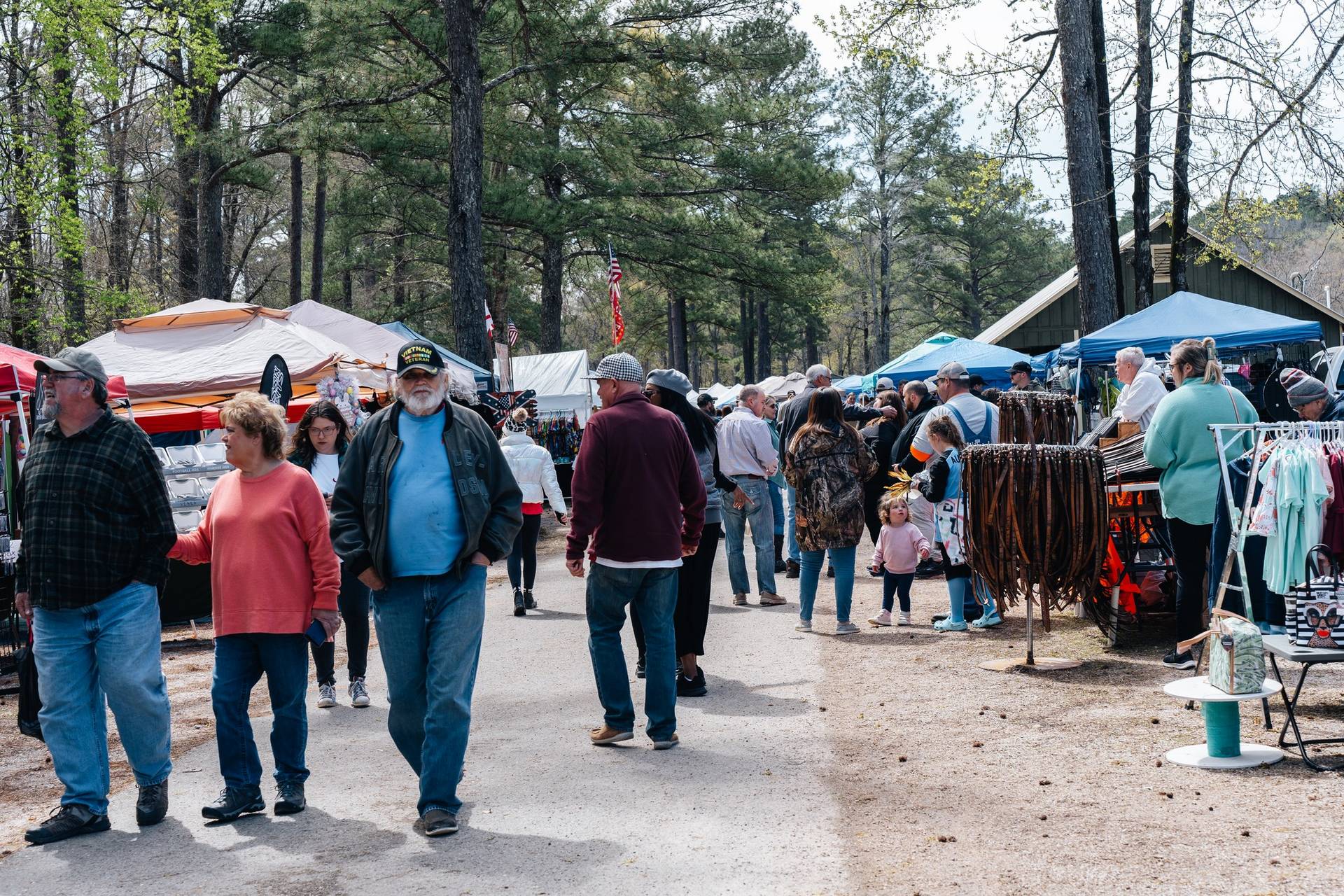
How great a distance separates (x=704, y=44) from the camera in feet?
75.9

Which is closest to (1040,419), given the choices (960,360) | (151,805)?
(151,805)

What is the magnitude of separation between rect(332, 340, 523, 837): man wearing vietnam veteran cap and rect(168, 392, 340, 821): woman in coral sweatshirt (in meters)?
0.34

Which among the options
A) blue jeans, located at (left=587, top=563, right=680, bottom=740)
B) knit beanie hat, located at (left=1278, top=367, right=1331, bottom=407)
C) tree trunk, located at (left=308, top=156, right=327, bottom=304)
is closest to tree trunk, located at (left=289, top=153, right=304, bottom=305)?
tree trunk, located at (left=308, top=156, right=327, bottom=304)

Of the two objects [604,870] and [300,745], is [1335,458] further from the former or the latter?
[300,745]

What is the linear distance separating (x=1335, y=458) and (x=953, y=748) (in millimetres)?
2301

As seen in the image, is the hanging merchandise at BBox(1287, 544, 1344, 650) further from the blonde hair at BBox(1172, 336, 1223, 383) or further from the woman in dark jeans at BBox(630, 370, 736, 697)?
the woman in dark jeans at BBox(630, 370, 736, 697)

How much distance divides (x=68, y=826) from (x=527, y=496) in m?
6.85

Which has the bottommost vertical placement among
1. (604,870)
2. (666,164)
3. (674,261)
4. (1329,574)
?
(604,870)

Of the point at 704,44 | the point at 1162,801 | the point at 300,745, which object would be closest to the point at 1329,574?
the point at 1162,801

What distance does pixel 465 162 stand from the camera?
66.8ft

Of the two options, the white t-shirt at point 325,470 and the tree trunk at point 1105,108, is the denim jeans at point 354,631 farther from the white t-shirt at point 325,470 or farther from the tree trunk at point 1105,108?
the tree trunk at point 1105,108

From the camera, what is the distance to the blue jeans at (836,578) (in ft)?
32.5

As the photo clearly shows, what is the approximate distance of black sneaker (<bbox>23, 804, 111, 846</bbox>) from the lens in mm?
5355

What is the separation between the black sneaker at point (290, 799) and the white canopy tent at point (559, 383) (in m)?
21.8
